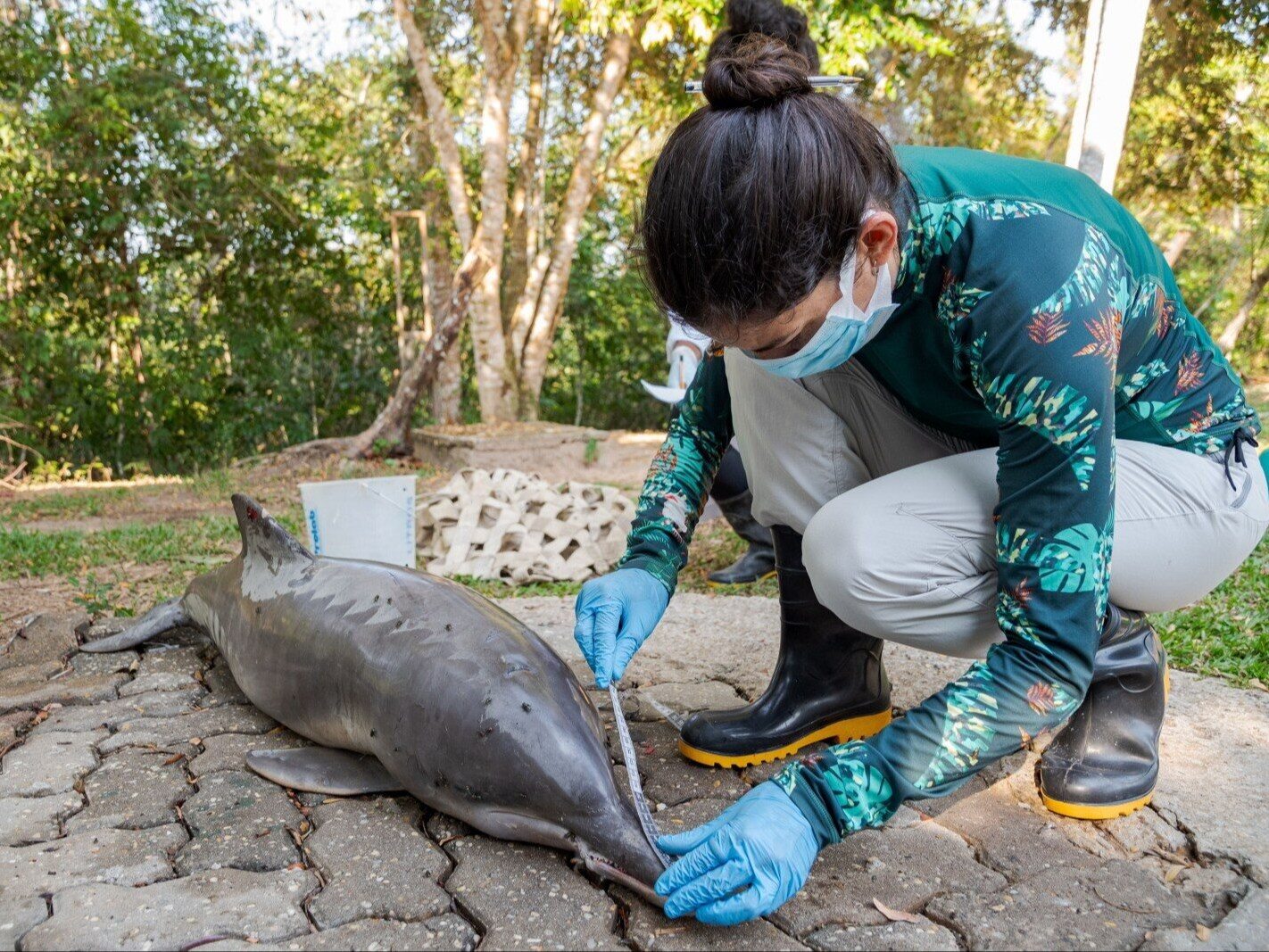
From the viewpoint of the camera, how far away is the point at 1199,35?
35.4ft

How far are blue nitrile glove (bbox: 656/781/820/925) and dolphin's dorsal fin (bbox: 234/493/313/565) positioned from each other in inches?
60.0

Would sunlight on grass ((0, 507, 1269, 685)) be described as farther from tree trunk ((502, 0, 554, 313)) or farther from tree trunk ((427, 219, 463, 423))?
tree trunk ((502, 0, 554, 313))

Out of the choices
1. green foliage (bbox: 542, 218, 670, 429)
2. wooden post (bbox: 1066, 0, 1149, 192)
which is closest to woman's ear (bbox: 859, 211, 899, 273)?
wooden post (bbox: 1066, 0, 1149, 192)

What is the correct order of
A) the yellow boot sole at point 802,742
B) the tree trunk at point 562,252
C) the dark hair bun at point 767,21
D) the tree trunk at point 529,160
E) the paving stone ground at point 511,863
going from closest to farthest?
A: the paving stone ground at point 511,863
the yellow boot sole at point 802,742
the dark hair bun at point 767,21
the tree trunk at point 562,252
the tree trunk at point 529,160

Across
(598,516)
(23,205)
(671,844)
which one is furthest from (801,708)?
(23,205)

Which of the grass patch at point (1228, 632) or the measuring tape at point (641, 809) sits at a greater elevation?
the measuring tape at point (641, 809)

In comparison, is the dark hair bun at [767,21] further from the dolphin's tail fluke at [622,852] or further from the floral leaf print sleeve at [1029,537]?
the dolphin's tail fluke at [622,852]

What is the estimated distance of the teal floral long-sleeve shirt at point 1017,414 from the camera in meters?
1.60

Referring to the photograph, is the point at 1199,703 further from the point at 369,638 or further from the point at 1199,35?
the point at 1199,35

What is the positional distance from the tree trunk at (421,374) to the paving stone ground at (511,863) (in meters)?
6.81

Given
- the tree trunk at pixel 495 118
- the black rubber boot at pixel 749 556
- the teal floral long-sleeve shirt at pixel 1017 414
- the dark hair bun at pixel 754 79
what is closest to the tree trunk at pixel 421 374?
the tree trunk at pixel 495 118

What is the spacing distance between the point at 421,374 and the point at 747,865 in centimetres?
826

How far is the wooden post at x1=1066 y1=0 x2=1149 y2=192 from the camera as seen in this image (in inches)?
174

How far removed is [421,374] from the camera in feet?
30.6
